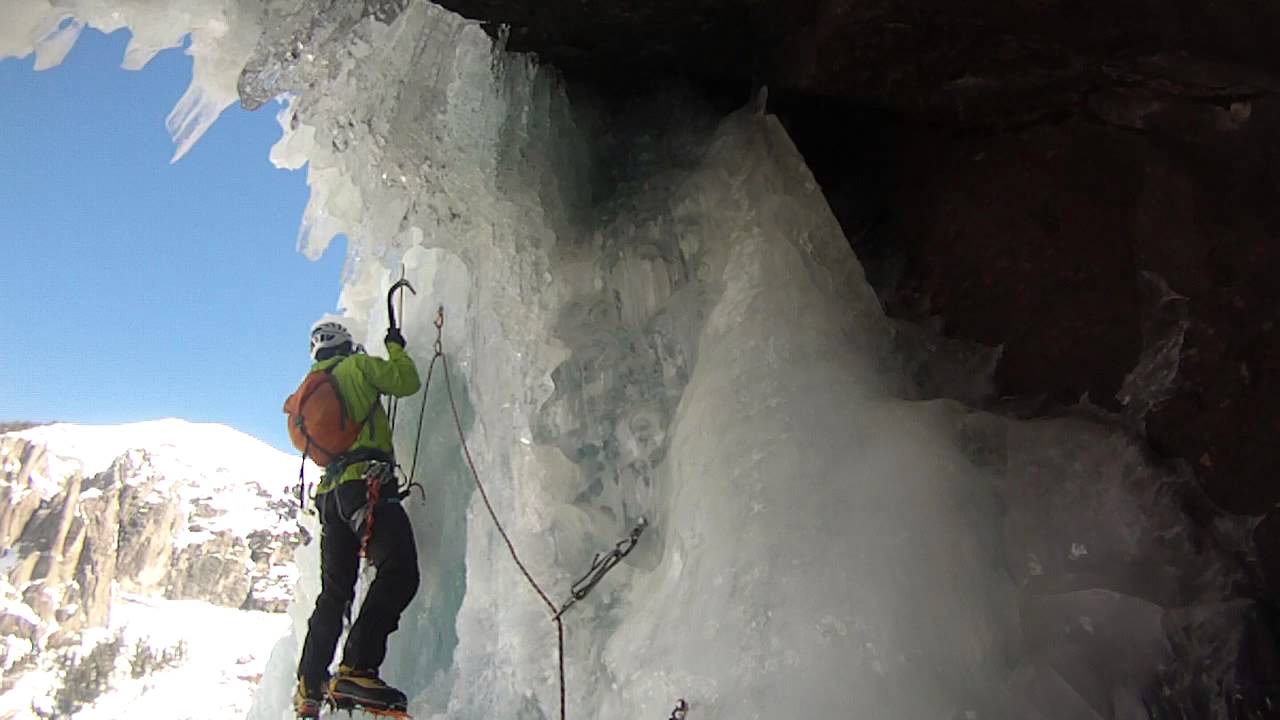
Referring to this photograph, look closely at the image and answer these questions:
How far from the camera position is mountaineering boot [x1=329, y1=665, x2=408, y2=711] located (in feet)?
10.3

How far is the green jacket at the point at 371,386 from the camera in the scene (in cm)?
361

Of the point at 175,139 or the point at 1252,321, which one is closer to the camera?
the point at 1252,321

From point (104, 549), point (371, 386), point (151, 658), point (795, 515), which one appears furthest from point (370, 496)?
point (104, 549)

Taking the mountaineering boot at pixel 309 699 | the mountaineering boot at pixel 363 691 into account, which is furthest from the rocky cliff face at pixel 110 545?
the mountaineering boot at pixel 363 691

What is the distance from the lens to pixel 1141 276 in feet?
7.30

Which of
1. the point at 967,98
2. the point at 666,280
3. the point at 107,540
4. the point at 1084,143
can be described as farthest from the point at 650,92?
the point at 107,540

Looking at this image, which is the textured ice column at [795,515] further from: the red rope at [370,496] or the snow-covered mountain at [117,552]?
the snow-covered mountain at [117,552]

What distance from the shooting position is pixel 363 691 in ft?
10.3

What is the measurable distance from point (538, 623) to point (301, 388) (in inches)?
60.5

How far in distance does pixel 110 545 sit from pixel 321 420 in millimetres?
54498

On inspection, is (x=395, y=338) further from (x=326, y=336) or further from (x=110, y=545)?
(x=110, y=545)

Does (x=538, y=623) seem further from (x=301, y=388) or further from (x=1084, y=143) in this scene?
(x=1084, y=143)

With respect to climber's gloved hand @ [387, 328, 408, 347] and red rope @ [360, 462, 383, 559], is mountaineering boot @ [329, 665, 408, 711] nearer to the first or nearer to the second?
red rope @ [360, 462, 383, 559]

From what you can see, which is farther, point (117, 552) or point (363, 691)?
point (117, 552)
